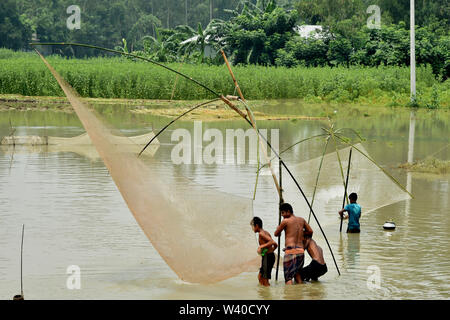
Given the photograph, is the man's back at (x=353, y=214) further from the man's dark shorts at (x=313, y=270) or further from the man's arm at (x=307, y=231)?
the man's arm at (x=307, y=231)

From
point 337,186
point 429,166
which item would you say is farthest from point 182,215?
point 429,166

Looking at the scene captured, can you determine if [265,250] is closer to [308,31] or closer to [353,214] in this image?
[353,214]

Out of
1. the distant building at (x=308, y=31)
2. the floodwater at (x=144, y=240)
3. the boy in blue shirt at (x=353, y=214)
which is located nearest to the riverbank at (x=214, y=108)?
the distant building at (x=308, y=31)

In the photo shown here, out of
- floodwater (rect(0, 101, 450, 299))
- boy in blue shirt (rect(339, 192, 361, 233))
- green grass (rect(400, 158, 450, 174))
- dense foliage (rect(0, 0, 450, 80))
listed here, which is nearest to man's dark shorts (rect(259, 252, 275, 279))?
floodwater (rect(0, 101, 450, 299))

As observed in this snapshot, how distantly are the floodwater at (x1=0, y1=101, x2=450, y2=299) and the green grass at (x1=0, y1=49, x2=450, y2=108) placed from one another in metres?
14.4

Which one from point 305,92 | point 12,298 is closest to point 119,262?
point 12,298

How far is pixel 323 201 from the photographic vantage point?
400 inches

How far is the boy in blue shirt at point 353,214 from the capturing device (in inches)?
360

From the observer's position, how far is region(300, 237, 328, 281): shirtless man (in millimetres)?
7129

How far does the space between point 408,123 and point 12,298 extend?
1811cm

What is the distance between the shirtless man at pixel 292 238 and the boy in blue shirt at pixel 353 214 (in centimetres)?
215

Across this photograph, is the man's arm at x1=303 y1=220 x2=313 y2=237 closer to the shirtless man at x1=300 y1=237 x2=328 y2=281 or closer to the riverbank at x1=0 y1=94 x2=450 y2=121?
the shirtless man at x1=300 y1=237 x2=328 y2=281

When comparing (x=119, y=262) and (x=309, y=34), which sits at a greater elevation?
(x=309, y=34)

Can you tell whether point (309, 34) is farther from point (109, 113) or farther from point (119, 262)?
point (119, 262)
